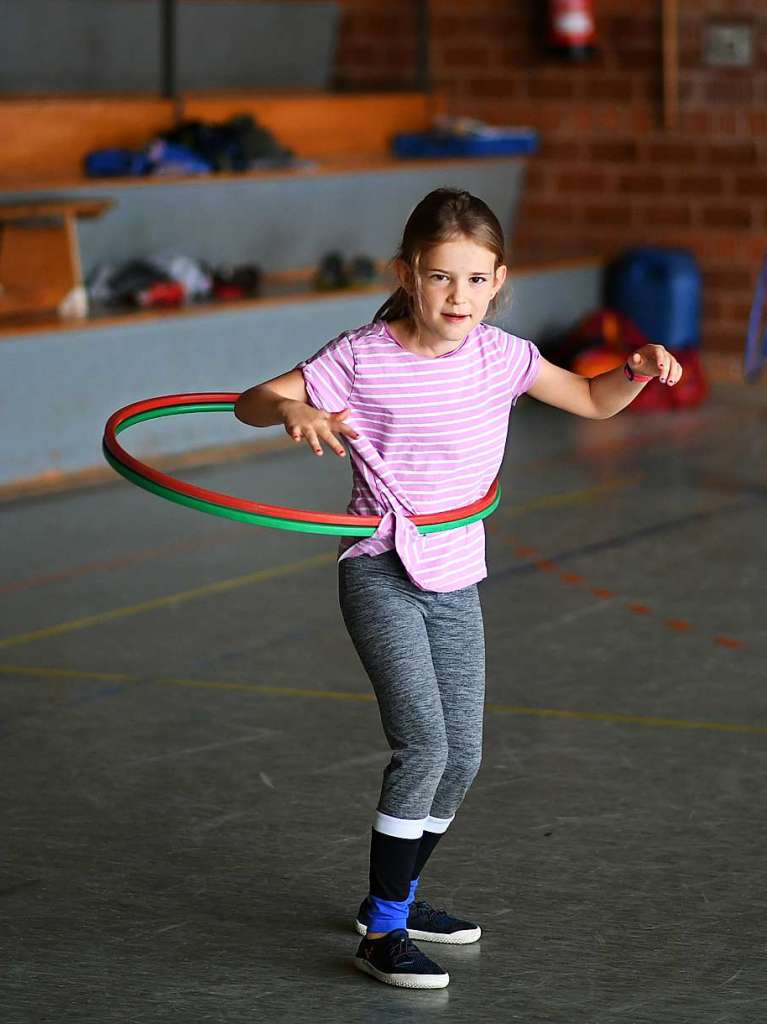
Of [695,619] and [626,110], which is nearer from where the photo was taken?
[695,619]

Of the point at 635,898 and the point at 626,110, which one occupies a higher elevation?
the point at 626,110

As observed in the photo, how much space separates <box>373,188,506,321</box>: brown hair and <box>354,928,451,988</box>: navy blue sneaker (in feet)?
3.50

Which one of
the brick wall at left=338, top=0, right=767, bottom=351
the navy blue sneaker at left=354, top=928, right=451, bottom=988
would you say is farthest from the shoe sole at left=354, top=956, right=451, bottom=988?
the brick wall at left=338, top=0, right=767, bottom=351

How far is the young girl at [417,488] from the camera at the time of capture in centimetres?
288

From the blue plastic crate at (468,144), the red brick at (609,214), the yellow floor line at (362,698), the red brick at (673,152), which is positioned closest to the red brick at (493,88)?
the blue plastic crate at (468,144)

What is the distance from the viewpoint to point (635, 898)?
3254mm

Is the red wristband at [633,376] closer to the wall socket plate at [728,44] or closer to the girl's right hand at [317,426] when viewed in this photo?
the girl's right hand at [317,426]

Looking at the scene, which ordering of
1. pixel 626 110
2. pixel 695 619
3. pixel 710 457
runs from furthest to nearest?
pixel 626 110 → pixel 710 457 → pixel 695 619

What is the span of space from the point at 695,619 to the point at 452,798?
2244mm

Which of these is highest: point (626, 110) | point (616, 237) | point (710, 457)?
point (626, 110)

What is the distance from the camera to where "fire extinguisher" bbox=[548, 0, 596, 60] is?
30.6 feet

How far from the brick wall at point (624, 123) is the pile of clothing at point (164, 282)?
7.89ft

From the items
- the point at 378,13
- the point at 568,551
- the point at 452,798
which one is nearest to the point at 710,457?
the point at 568,551

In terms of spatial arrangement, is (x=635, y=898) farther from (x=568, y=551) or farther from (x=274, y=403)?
(x=568, y=551)
